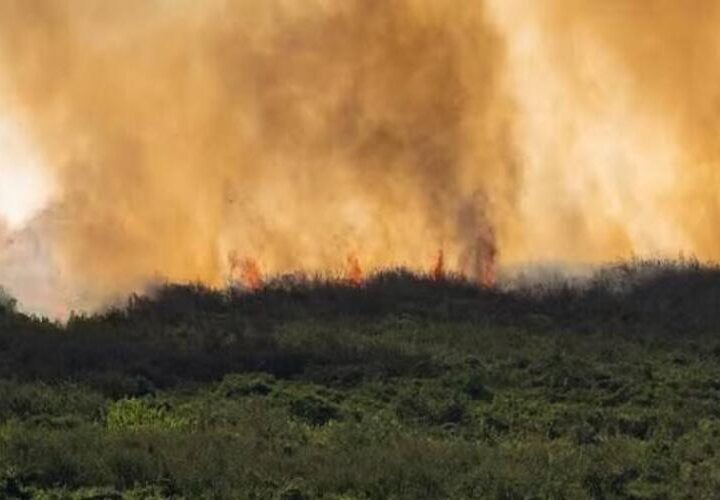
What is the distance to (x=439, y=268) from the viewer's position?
37.3m

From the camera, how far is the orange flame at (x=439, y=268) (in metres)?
36.3

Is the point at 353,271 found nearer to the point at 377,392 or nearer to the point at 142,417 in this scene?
→ the point at 377,392

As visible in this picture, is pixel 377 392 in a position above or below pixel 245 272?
below

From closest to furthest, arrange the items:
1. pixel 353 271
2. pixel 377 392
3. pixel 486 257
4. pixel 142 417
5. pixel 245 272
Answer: pixel 142 417 < pixel 377 392 < pixel 353 271 < pixel 245 272 < pixel 486 257

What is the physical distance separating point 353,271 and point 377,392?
11292 millimetres

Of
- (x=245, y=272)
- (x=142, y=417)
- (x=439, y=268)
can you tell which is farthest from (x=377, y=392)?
(x=245, y=272)

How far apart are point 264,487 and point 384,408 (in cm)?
662

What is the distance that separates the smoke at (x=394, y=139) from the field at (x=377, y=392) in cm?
281

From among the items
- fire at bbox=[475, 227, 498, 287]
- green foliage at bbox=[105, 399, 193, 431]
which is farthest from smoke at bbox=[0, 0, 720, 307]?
green foliage at bbox=[105, 399, 193, 431]

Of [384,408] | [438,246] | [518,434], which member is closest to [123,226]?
[438,246]

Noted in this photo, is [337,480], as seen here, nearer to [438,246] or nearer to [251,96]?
[438,246]

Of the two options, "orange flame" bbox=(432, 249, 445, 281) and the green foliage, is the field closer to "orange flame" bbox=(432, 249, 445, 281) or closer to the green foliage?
the green foliage

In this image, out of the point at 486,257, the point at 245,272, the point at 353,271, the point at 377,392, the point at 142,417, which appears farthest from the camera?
the point at 486,257

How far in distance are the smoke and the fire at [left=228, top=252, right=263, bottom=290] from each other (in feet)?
0.70
